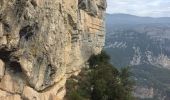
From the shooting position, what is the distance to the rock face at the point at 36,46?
3734 centimetres

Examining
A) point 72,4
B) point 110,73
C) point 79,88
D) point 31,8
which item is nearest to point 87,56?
point 110,73

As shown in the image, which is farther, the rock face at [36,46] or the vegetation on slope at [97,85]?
the vegetation on slope at [97,85]

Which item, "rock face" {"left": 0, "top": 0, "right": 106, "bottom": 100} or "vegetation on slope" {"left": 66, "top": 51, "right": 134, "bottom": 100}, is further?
"vegetation on slope" {"left": 66, "top": 51, "right": 134, "bottom": 100}

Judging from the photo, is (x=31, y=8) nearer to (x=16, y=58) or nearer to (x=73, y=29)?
(x=16, y=58)

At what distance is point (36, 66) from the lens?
41656 mm

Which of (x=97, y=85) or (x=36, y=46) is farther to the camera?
(x=97, y=85)

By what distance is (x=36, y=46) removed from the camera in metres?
40.9

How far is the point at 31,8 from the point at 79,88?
59.5 feet

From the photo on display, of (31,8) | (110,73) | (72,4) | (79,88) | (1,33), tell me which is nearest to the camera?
(1,33)

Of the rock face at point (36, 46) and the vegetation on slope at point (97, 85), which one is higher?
the rock face at point (36, 46)

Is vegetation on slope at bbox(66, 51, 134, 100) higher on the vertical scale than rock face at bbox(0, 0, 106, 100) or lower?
lower

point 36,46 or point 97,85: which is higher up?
point 36,46

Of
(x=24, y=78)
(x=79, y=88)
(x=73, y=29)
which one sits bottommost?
(x=79, y=88)

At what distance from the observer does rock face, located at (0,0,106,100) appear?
37344mm
